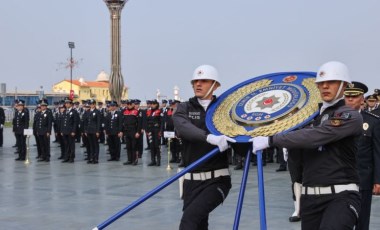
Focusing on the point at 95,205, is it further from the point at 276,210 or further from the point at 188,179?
the point at 188,179

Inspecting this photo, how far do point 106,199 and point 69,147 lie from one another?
768cm

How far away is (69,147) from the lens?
59.2 ft

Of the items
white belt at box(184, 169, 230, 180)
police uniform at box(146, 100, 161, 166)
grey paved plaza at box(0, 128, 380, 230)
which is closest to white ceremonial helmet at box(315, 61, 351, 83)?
white belt at box(184, 169, 230, 180)

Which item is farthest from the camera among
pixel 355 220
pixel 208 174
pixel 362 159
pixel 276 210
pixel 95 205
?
pixel 95 205

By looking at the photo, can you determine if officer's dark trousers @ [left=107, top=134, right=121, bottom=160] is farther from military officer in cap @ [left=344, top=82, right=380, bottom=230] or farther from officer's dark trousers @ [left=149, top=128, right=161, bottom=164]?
military officer in cap @ [left=344, top=82, right=380, bottom=230]

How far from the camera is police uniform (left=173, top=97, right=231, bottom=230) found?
5.43 m

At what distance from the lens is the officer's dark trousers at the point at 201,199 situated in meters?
5.27

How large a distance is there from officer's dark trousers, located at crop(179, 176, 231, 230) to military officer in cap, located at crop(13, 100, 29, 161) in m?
14.2

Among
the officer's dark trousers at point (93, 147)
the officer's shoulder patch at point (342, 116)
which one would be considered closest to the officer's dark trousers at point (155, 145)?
the officer's dark trousers at point (93, 147)

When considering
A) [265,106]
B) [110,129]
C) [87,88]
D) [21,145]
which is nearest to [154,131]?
[110,129]

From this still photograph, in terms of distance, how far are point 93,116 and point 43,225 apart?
→ 9724 mm

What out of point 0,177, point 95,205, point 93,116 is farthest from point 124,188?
point 93,116

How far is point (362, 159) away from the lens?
6.57m

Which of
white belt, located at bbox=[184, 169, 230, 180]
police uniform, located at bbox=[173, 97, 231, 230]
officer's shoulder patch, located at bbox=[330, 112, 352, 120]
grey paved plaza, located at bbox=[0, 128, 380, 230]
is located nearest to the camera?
officer's shoulder patch, located at bbox=[330, 112, 352, 120]
